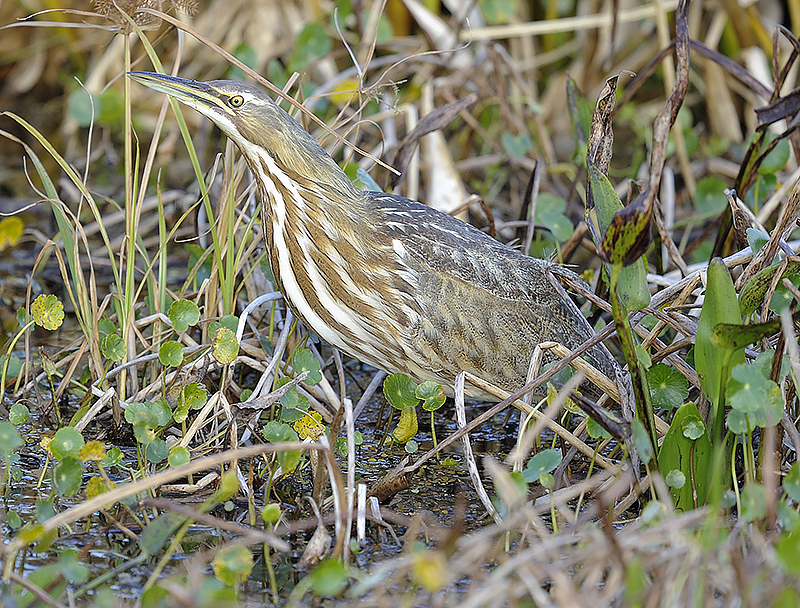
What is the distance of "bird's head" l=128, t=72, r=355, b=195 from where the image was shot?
2.11m

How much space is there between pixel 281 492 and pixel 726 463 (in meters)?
0.87

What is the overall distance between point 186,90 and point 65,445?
30.1 inches

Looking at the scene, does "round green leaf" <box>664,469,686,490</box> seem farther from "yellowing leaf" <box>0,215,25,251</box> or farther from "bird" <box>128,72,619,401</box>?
"yellowing leaf" <box>0,215,25,251</box>

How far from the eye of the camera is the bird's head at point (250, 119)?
211 centimetres

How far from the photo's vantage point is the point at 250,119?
2129mm

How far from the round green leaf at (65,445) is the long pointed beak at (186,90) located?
0.71 meters

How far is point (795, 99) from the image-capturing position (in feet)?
6.67

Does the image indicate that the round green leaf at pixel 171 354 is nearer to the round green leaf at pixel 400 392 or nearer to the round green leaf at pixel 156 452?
the round green leaf at pixel 156 452

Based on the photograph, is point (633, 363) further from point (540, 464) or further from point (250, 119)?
point (250, 119)

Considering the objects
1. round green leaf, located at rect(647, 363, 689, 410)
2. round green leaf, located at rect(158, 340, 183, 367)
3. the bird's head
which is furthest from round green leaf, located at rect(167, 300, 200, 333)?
round green leaf, located at rect(647, 363, 689, 410)

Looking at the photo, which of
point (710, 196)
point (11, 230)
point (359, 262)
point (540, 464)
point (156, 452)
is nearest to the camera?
point (540, 464)

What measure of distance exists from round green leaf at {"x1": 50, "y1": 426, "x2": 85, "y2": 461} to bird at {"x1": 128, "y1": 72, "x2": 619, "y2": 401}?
0.58 m

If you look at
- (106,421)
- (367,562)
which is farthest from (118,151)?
(367,562)

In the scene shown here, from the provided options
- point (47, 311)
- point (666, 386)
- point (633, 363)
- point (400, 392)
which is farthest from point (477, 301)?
point (47, 311)
